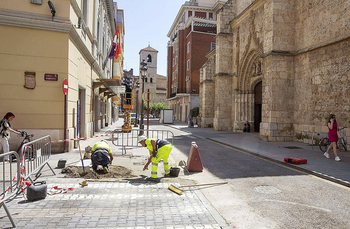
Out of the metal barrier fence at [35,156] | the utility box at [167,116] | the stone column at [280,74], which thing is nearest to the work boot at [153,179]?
the metal barrier fence at [35,156]

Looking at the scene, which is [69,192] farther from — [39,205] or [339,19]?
[339,19]

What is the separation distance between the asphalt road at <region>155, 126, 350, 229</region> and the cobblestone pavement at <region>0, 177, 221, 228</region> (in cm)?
55

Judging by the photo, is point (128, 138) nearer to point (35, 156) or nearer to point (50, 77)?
point (50, 77)

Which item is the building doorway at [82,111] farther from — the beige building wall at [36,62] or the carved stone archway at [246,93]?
the carved stone archway at [246,93]

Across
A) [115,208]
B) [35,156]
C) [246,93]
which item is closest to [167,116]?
[246,93]

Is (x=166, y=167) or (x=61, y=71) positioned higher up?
(x=61, y=71)

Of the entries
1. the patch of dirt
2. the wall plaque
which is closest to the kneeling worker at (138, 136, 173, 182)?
the patch of dirt

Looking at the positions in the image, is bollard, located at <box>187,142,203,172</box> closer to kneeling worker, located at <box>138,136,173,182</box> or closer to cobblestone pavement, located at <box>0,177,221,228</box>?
kneeling worker, located at <box>138,136,173,182</box>

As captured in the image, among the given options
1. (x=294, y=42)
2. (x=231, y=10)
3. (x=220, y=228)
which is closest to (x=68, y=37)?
(x=220, y=228)

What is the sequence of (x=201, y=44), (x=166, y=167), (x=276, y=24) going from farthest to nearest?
(x=201, y=44) → (x=276, y=24) → (x=166, y=167)

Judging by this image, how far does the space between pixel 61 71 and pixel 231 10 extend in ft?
61.4

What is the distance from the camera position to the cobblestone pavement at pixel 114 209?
3.90 metres

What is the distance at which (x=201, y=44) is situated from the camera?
144 ft

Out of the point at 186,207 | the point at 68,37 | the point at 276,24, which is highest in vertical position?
the point at 276,24
